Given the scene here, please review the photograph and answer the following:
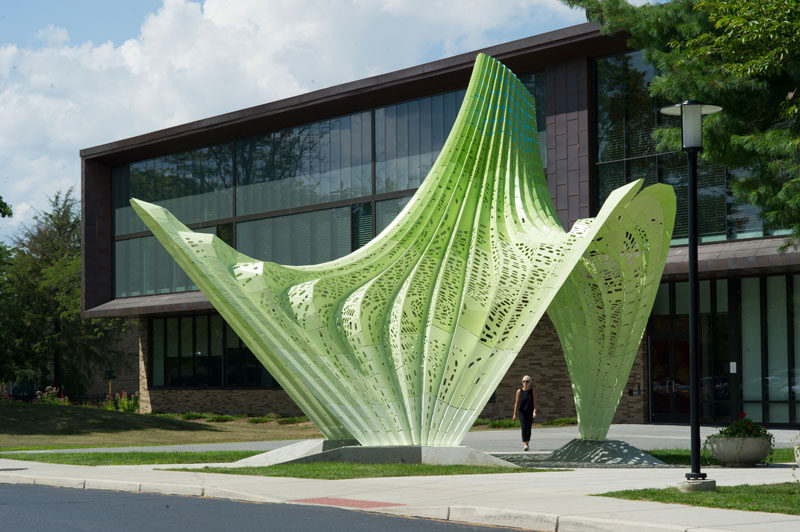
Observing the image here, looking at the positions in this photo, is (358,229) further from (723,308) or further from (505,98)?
(505,98)

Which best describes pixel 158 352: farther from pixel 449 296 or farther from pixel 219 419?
pixel 449 296

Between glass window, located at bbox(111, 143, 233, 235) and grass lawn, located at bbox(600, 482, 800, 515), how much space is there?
36085 mm

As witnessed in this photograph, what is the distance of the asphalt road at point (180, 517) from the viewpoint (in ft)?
34.0

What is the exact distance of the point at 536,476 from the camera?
15.7 m

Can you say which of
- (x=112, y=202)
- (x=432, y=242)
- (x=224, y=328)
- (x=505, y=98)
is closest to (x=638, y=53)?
(x=505, y=98)

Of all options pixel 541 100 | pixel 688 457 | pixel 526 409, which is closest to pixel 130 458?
pixel 526 409

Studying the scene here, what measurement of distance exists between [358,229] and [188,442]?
45.6 feet

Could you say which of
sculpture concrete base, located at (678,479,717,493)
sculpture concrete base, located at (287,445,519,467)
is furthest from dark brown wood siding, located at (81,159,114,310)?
sculpture concrete base, located at (678,479,717,493)

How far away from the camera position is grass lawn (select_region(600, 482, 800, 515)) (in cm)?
1129

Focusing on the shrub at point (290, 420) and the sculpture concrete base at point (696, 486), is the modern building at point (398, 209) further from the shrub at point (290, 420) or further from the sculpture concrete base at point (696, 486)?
the sculpture concrete base at point (696, 486)

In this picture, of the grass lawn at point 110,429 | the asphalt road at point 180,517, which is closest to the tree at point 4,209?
the grass lawn at point 110,429

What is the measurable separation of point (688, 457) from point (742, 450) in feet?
8.51

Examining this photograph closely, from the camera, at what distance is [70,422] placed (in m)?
35.1

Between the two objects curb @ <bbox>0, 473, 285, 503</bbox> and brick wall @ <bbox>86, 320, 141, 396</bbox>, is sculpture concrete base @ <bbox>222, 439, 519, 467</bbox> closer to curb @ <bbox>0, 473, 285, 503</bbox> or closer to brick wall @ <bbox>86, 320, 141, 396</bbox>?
curb @ <bbox>0, 473, 285, 503</bbox>
